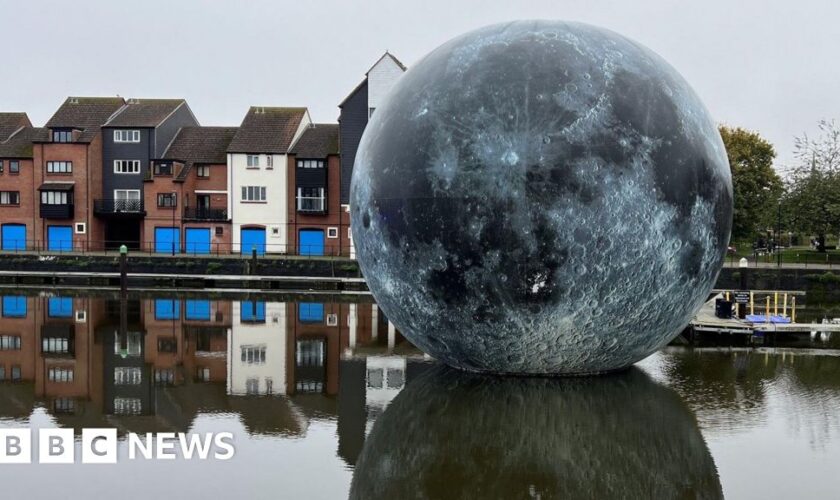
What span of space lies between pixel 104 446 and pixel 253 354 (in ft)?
24.3

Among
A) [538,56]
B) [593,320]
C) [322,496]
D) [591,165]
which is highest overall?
[538,56]

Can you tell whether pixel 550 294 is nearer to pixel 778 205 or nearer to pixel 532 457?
pixel 532 457

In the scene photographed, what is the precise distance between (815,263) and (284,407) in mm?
38095

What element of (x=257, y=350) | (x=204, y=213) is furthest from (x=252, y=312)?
(x=204, y=213)

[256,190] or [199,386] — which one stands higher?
[256,190]

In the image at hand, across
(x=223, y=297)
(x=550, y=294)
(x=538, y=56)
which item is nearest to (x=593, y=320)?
(x=550, y=294)

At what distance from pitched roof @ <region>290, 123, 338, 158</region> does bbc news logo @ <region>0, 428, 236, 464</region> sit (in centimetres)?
3790

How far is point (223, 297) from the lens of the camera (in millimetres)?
31219

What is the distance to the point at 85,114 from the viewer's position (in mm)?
52344

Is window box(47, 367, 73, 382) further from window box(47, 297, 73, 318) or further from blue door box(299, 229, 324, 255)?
blue door box(299, 229, 324, 255)

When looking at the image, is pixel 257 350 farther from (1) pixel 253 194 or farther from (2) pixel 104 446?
(1) pixel 253 194

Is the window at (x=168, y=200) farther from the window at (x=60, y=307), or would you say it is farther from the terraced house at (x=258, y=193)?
the window at (x=60, y=307)

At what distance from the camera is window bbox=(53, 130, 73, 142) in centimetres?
5028

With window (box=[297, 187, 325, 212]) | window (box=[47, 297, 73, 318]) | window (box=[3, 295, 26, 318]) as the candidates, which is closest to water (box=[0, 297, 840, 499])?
window (box=[47, 297, 73, 318])
